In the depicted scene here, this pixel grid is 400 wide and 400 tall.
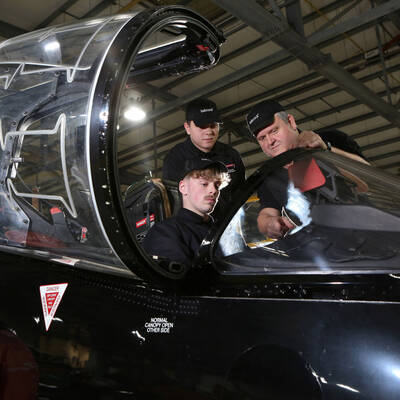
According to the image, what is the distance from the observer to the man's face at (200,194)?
2426 millimetres

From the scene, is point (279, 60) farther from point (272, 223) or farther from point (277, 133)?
point (272, 223)

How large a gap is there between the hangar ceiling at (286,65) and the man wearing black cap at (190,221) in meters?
1.96

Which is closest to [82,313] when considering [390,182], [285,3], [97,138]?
[97,138]

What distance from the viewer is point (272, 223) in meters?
1.52

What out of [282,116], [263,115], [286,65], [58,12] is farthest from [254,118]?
[286,65]

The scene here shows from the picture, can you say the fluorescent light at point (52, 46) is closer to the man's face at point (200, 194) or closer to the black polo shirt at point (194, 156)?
the man's face at point (200, 194)

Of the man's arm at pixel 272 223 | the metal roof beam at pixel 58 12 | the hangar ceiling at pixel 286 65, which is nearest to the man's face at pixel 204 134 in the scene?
the hangar ceiling at pixel 286 65

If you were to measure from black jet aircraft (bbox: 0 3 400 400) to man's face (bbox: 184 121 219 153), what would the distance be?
191cm

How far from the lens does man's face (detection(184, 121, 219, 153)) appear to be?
149 inches

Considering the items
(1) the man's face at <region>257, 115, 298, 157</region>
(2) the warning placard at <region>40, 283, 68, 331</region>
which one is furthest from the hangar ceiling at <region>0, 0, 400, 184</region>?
(2) the warning placard at <region>40, 283, 68, 331</region>

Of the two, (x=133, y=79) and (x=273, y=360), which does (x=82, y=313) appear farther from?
(x=133, y=79)

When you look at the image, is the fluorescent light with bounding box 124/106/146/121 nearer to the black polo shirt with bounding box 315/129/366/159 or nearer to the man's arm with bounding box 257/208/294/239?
the black polo shirt with bounding box 315/129/366/159

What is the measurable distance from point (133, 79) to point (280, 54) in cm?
558

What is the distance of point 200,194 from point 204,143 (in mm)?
1445
